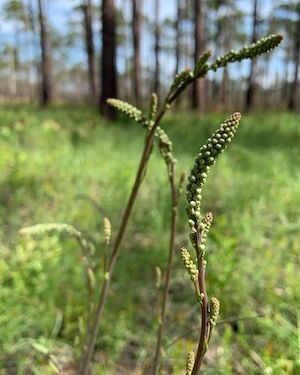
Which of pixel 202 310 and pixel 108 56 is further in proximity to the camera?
pixel 108 56

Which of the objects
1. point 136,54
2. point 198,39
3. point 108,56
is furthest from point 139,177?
point 136,54

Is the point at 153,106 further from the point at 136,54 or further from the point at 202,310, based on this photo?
the point at 136,54

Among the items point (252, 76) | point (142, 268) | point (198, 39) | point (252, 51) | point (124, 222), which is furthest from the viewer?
point (252, 76)

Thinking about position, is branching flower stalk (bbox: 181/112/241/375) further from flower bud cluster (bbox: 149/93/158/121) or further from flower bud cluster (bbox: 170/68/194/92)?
flower bud cluster (bbox: 149/93/158/121)

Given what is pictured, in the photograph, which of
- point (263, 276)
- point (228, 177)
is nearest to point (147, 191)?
point (228, 177)

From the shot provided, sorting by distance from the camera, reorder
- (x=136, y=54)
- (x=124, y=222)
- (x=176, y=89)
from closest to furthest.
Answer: (x=176, y=89)
(x=124, y=222)
(x=136, y=54)

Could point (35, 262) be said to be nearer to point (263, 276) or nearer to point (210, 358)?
point (210, 358)
